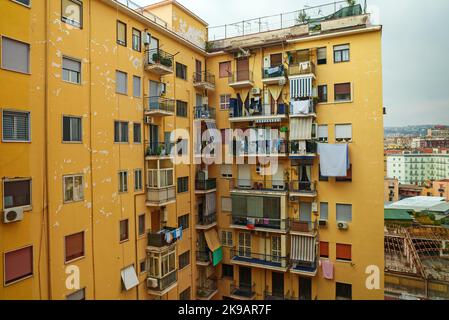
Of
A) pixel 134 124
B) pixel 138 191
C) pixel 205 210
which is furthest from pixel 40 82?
pixel 205 210

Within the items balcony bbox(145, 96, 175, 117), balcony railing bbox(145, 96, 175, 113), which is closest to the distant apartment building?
balcony railing bbox(145, 96, 175, 113)

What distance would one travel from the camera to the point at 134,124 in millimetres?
13672

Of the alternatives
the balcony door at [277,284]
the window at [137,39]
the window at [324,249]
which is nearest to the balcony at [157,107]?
the window at [137,39]

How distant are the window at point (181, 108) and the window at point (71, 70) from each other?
645cm

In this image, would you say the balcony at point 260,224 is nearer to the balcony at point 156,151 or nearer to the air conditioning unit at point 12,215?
the balcony at point 156,151

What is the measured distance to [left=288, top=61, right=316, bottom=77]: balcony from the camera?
52.7 ft

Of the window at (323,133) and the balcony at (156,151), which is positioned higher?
the window at (323,133)

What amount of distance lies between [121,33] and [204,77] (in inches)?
272

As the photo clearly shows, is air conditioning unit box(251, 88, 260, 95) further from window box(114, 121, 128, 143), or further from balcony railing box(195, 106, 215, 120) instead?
window box(114, 121, 128, 143)

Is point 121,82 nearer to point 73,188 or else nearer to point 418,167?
point 73,188

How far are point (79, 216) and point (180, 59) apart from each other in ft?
34.7

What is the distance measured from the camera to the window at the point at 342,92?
52.6 feet
